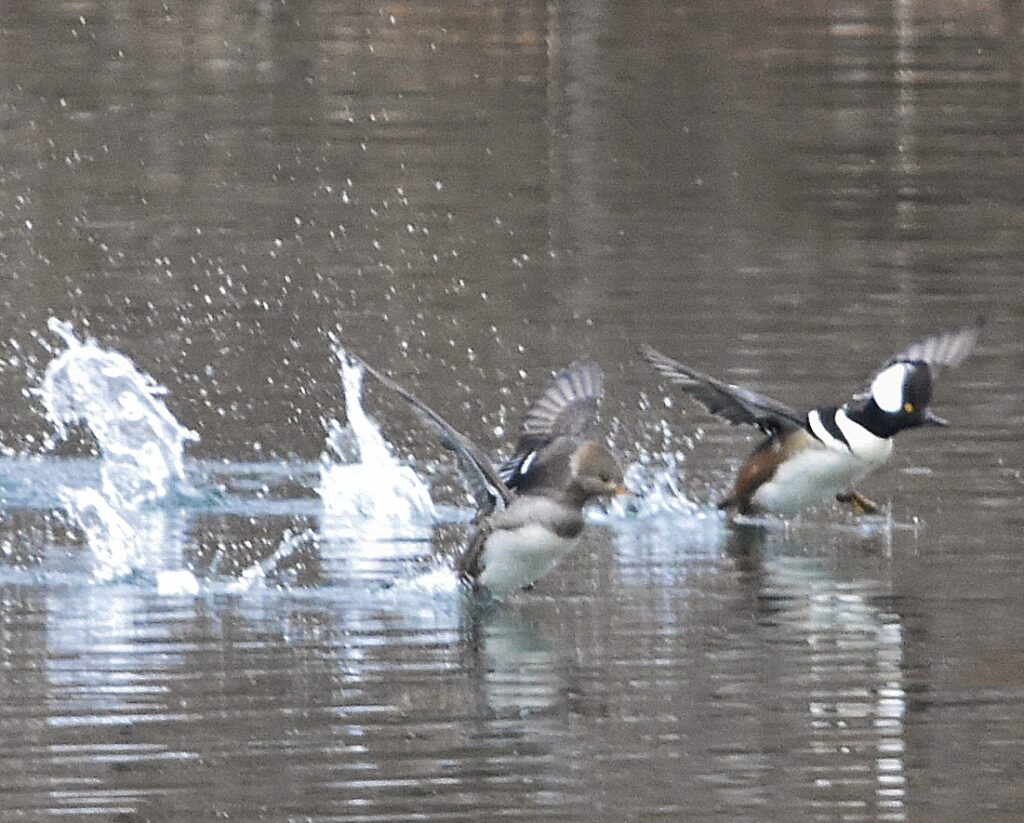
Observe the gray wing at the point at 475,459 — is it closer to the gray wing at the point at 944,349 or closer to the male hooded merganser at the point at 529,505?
the male hooded merganser at the point at 529,505

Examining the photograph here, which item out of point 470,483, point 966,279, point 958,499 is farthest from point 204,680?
point 966,279

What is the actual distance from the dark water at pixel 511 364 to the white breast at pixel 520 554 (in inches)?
5.2

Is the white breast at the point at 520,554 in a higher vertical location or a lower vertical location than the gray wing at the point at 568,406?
lower

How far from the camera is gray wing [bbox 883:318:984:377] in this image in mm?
12430

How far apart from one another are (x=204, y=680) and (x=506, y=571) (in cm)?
147

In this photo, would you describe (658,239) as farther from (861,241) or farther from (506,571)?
(506,571)

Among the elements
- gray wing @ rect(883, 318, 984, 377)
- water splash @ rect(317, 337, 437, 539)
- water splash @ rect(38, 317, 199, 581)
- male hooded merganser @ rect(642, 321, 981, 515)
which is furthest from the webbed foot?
water splash @ rect(38, 317, 199, 581)

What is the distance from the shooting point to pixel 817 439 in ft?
39.0

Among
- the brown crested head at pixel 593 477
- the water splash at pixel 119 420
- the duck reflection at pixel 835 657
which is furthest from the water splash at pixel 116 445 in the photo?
the duck reflection at pixel 835 657

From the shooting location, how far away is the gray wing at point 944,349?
12430mm

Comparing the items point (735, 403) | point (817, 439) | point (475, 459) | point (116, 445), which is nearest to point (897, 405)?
point (817, 439)

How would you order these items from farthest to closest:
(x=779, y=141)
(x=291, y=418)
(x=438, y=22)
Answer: (x=438, y=22)
(x=779, y=141)
(x=291, y=418)

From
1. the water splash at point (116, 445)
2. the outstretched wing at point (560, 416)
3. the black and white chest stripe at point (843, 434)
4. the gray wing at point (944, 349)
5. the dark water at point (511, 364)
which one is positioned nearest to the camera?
the dark water at point (511, 364)

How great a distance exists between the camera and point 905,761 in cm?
819
